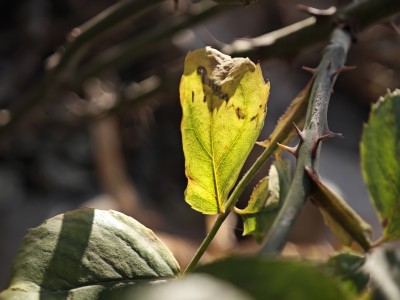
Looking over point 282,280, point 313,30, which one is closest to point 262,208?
point 282,280

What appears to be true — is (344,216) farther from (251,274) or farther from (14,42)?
(14,42)

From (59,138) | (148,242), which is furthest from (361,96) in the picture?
(148,242)

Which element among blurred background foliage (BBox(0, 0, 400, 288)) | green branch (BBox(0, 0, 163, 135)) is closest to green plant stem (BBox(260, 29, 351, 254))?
green branch (BBox(0, 0, 163, 135))

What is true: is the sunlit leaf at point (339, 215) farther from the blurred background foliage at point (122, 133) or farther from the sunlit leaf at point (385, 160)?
the blurred background foliage at point (122, 133)

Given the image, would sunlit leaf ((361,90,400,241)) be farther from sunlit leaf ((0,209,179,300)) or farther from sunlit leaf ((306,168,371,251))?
sunlit leaf ((0,209,179,300))

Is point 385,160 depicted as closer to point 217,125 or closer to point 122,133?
point 217,125

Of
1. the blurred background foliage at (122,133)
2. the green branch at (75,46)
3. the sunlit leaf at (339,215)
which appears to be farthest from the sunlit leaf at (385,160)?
the blurred background foliage at (122,133)
